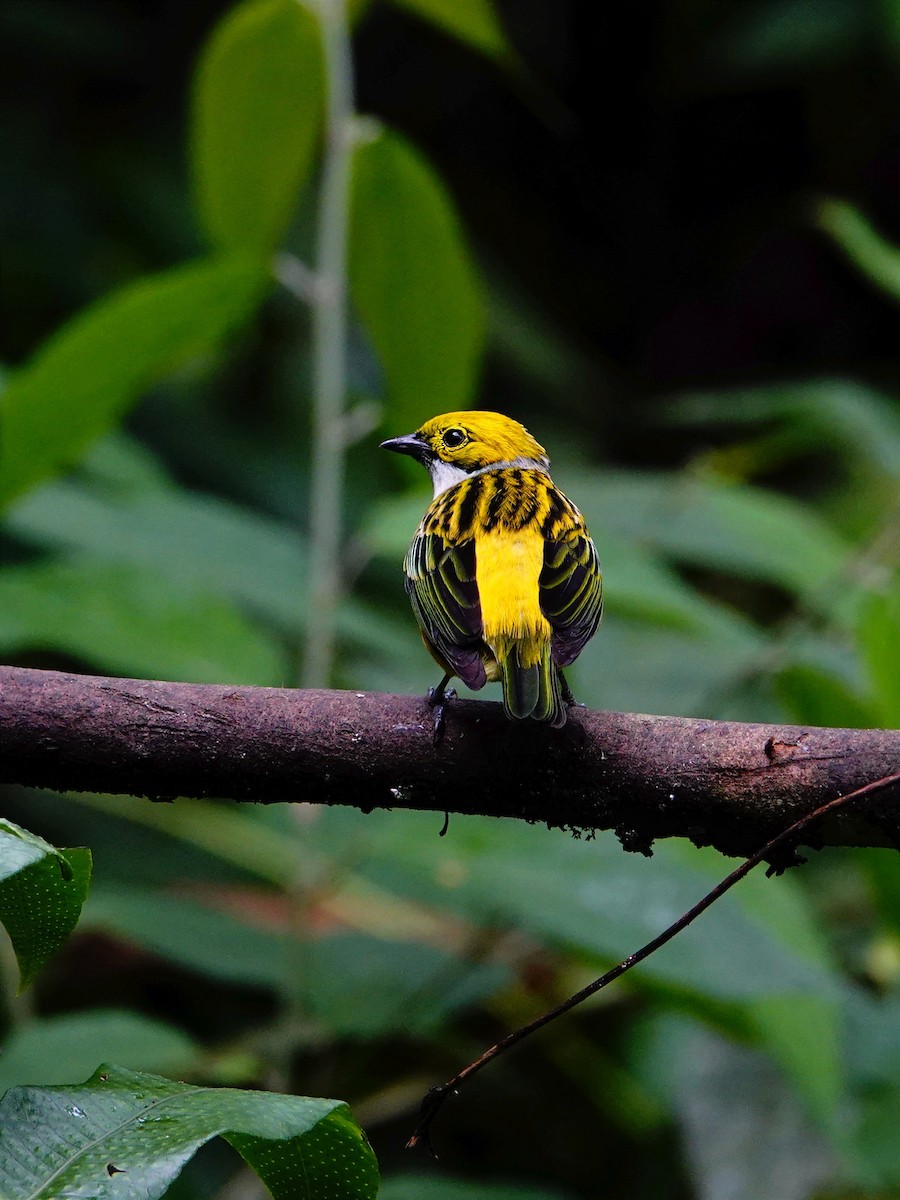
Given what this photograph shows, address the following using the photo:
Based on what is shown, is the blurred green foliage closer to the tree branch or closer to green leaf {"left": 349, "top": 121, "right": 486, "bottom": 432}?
green leaf {"left": 349, "top": 121, "right": 486, "bottom": 432}

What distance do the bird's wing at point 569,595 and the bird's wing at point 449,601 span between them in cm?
13

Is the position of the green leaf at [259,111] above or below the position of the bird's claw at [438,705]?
above

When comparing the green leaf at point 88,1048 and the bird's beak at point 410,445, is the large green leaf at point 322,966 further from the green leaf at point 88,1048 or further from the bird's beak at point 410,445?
the bird's beak at point 410,445

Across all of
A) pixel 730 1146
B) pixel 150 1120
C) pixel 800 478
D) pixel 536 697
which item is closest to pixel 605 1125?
pixel 730 1146

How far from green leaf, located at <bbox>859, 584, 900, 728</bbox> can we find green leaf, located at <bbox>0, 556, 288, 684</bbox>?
132 cm

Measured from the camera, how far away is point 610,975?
5.85 ft

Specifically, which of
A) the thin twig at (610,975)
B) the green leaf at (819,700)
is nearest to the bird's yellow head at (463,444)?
the green leaf at (819,700)

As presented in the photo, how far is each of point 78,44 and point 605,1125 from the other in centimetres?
585

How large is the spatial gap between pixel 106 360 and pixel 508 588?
41.9 inches

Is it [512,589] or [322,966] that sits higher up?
[512,589]

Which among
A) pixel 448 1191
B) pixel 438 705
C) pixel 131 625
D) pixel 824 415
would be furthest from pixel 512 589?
pixel 824 415

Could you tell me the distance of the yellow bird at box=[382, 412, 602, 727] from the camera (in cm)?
230

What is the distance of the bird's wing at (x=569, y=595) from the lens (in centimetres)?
241

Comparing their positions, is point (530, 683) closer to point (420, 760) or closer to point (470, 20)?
point (420, 760)
